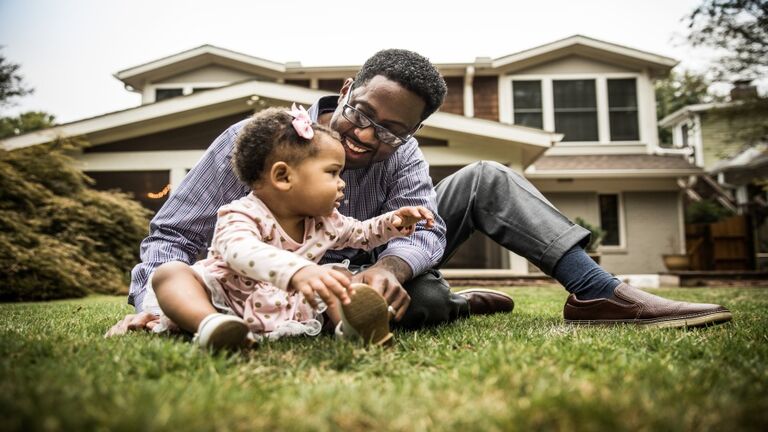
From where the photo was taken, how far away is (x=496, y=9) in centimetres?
1355

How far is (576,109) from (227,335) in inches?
522

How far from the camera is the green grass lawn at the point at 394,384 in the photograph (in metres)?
0.98

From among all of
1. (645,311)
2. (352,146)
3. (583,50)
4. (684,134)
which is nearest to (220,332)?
(352,146)

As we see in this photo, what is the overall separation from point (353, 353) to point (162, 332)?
0.89 metres

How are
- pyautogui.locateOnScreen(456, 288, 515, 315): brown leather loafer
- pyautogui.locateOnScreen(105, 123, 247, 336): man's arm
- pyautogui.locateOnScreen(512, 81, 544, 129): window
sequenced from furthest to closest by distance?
pyautogui.locateOnScreen(512, 81, 544, 129): window → pyautogui.locateOnScreen(456, 288, 515, 315): brown leather loafer → pyautogui.locateOnScreen(105, 123, 247, 336): man's arm

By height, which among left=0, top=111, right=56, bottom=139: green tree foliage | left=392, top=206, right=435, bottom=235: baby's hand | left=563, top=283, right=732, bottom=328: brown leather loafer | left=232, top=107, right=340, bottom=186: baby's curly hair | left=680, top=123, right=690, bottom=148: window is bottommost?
left=563, top=283, right=732, bottom=328: brown leather loafer

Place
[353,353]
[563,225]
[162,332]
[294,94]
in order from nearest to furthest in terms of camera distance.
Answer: [353,353] → [162,332] → [563,225] → [294,94]

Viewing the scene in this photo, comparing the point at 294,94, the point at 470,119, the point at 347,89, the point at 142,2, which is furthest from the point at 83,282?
the point at 470,119

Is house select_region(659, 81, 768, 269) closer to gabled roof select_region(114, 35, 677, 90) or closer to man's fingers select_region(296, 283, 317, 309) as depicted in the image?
gabled roof select_region(114, 35, 677, 90)

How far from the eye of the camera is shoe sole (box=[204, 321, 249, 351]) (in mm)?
1571

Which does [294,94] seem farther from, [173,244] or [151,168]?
[173,244]

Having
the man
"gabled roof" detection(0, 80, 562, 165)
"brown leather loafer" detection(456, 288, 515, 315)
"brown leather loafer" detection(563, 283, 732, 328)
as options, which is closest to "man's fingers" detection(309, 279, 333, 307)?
the man

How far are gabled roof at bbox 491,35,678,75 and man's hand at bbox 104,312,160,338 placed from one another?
462 inches

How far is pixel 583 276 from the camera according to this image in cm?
248
